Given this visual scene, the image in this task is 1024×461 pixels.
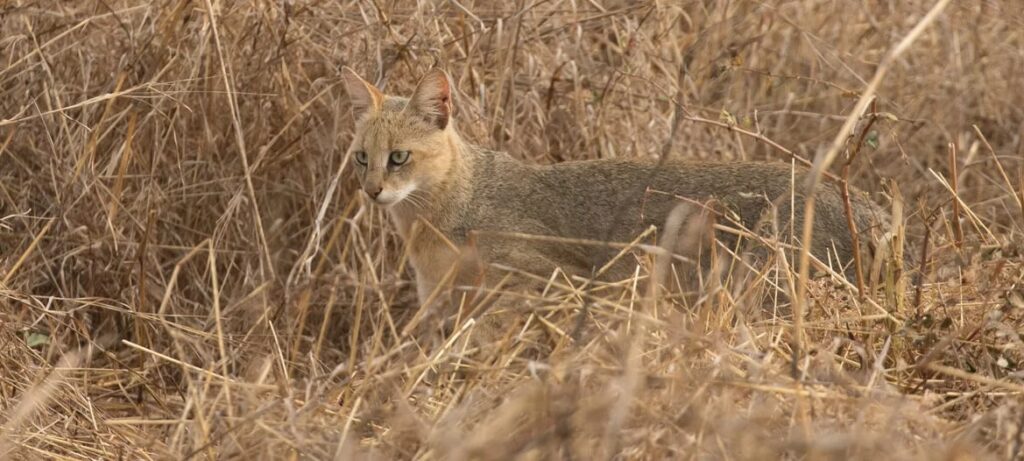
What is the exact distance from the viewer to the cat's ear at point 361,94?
4973mm

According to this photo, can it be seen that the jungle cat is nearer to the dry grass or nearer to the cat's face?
the cat's face

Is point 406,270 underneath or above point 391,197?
underneath

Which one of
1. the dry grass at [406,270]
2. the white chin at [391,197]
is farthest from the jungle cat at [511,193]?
the dry grass at [406,270]

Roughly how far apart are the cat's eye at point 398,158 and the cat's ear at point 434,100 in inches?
6.1

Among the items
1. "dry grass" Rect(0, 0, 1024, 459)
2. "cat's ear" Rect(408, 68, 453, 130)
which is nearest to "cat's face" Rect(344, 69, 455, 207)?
"cat's ear" Rect(408, 68, 453, 130)

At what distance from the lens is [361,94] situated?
5039mm

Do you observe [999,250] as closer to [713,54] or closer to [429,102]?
[429,102]

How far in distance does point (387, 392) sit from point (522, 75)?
244cm

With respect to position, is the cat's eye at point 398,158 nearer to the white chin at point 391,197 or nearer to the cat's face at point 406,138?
the cat's face at point 406,138

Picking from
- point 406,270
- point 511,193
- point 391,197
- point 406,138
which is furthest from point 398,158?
point 406,270

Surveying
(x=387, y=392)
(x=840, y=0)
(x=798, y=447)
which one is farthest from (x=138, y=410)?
(x=840, y=0)

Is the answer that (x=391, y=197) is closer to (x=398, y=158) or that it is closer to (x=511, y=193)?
(x=398, y=158)

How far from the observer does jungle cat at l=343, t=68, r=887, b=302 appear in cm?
481

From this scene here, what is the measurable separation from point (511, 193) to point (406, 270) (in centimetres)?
85
